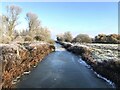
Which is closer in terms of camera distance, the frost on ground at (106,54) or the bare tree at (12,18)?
the frost on ground at (106,54)

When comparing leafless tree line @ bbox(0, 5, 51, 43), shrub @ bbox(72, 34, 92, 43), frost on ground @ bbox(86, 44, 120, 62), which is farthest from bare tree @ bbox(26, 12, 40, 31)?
frost on ground @ bbox(86, 44, 120, 62)

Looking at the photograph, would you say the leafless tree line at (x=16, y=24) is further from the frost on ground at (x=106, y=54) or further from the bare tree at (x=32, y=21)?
the frost on ground at (x=106, y=54)

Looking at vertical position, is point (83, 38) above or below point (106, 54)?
above

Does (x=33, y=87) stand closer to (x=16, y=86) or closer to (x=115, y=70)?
(x=16, y=86)

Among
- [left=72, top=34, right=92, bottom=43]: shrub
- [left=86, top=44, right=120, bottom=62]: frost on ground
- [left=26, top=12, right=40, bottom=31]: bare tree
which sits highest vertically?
[left=26, top=12, right=40, bottom=31]: bare tree

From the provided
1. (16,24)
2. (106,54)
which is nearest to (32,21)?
(16,24)

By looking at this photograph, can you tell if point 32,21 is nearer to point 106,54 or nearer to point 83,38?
point 83,38

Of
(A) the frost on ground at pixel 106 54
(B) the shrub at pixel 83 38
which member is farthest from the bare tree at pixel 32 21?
(A) the frost on ground at pixel 106 54

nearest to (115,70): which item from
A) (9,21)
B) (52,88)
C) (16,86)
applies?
(52,88)

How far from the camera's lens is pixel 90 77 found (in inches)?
357

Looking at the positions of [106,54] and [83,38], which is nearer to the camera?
[106,54]

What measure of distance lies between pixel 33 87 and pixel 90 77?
118 inches

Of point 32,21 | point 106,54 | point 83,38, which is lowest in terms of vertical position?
point 106,54

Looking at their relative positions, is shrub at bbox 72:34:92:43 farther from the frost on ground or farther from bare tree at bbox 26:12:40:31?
the frost on ground
